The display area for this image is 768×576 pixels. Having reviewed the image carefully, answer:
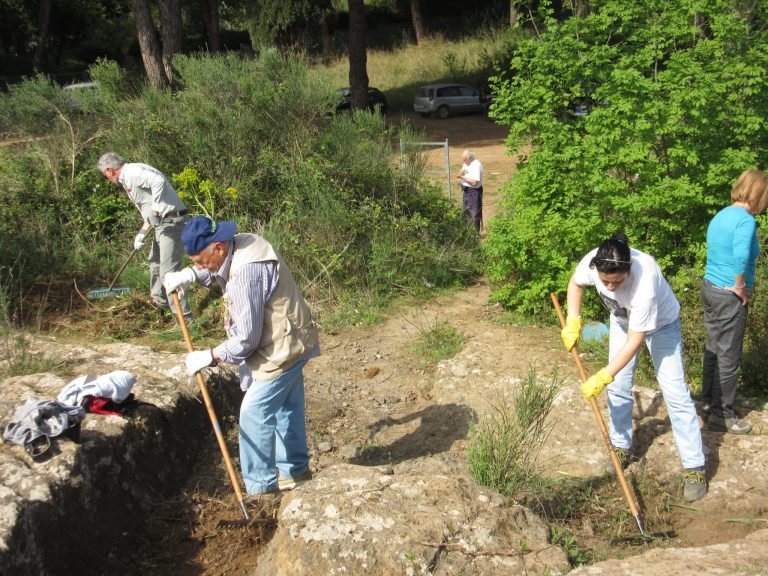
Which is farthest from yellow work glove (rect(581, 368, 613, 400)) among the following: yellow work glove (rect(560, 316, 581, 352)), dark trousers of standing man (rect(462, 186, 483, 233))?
dark trousers of standing man (rect(462, 186, 483, 233))

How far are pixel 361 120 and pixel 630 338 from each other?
21.4 feet

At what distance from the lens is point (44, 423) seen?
379 centimetres

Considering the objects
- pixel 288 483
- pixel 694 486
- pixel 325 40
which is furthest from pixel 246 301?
pixel 325 40

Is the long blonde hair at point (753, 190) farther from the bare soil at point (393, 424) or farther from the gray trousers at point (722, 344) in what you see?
the bare soil at point (393, 424)

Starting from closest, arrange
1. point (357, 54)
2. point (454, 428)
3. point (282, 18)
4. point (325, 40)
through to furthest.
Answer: point (454, 428) < point (357, 54) < point (282, 18) < point (325, 40)

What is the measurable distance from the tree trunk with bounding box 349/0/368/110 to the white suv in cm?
589

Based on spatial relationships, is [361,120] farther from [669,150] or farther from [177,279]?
[177,279]

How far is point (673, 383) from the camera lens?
13.9ft

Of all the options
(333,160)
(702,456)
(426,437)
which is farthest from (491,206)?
(702,456)

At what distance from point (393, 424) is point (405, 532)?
94.7 inches

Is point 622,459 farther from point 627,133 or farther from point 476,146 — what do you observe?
point 476,146

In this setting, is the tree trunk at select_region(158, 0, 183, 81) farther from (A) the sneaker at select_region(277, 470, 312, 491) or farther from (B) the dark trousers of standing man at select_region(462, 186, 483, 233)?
(A) the sneaker at select_region(277, 470, 312, 491)

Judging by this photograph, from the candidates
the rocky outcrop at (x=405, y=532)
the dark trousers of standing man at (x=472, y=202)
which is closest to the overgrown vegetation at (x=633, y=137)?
the dark trousers of standing man at (x=472, y=202)

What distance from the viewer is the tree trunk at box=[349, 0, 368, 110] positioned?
19828 mm
